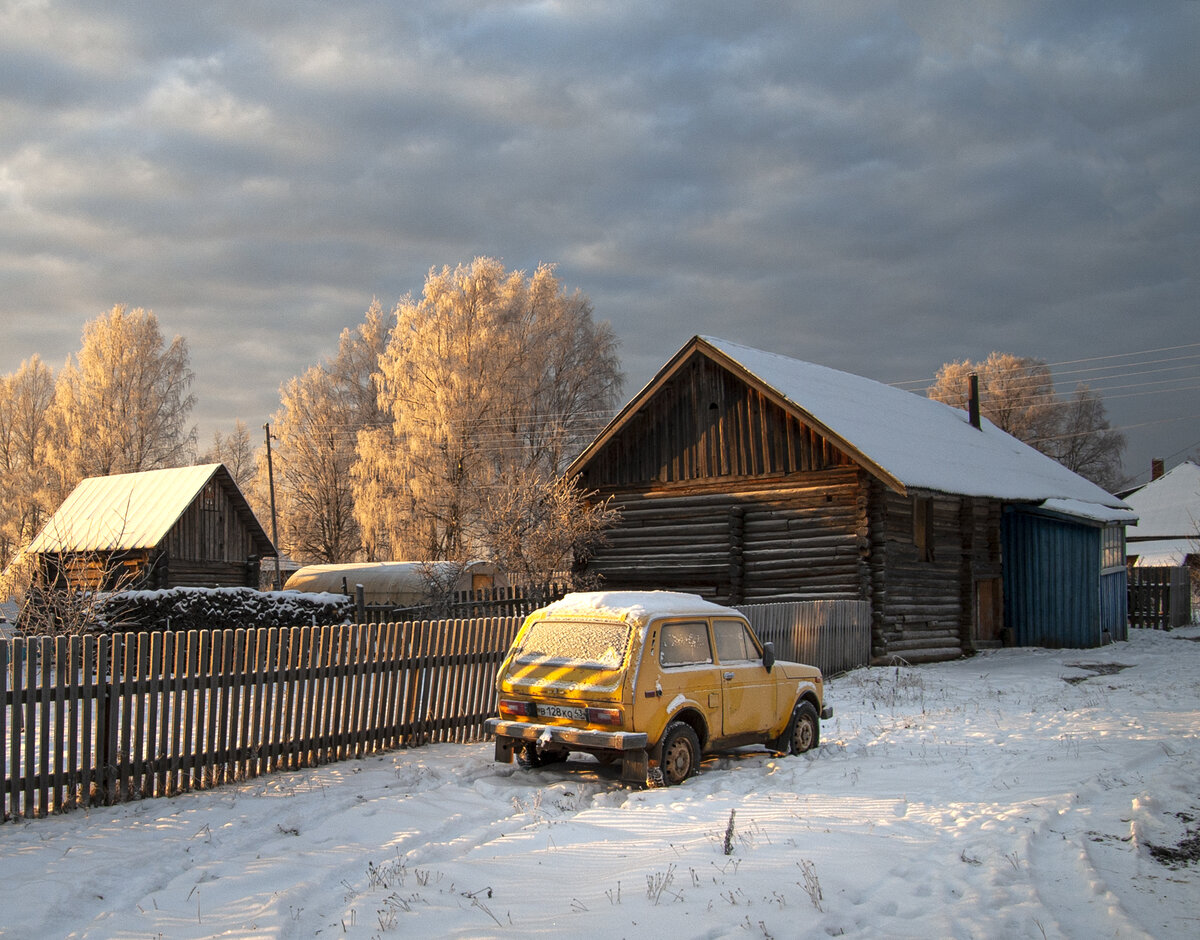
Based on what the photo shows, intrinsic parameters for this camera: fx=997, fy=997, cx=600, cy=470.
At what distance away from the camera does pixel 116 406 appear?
46.8m

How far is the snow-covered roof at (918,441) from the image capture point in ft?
69.8

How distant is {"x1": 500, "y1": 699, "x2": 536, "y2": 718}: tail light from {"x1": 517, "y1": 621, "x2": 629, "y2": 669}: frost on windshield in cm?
42

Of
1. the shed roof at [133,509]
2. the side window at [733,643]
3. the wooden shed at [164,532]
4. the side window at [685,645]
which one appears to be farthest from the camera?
the shed roof at [133,509]

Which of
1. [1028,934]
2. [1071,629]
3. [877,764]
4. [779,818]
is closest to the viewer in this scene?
[1028,934]

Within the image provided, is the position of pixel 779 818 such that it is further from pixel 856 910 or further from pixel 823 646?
pixel 823 646

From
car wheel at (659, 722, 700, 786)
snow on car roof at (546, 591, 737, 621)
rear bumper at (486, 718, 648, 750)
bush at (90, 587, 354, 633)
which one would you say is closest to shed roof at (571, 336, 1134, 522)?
bush at (90, 587, 354, 633)

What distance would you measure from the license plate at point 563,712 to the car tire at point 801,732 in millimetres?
2774

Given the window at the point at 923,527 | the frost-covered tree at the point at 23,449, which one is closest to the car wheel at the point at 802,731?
the window at the point at 923,527

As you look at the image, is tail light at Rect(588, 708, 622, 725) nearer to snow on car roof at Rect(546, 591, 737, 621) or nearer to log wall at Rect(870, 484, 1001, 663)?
snow on car roof at Rect(546, 591, 737, 621)

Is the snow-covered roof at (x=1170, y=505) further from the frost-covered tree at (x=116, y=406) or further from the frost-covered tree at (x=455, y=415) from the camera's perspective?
the frost-covered tree at (x=116, y=406)

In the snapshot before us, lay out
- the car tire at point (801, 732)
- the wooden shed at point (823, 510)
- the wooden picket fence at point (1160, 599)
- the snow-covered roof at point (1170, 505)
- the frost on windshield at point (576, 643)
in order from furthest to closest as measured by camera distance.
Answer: the snow-covered roof at point (1170, 505) → the wooden picket fence at point (1160, 599) → the wooden shed at point (823, 510) → the car tire at point (801, 732) → the frost on windshield at point (576, 643)

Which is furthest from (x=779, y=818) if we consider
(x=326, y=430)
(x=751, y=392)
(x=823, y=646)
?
(x=326, y=430)

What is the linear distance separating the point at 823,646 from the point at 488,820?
1157 centimetres

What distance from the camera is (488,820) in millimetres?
8227
